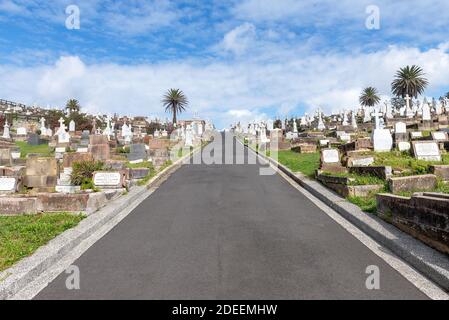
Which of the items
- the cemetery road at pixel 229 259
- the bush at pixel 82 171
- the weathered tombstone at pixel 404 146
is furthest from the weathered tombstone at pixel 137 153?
the weathered tombstone at pixel 404 146

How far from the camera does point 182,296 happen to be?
438 centimetres

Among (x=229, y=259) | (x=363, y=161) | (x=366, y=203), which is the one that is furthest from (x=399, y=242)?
(x=363, y=161)

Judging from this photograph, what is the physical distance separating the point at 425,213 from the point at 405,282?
1.49 meters

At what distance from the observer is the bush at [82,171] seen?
1234cm

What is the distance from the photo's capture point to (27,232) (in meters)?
6.98

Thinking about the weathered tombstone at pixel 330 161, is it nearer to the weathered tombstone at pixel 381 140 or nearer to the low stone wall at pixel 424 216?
the weathered tombstone at pixel 381 140

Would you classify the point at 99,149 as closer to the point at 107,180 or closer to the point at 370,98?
the point at 107,180

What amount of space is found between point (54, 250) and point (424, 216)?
18.6ft

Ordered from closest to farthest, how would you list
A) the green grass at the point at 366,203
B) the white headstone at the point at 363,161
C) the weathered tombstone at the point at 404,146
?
the green grass at the point at 366,203 → the white headstone at the point at 363,161 → the weathered tombstone at the point at 404,146

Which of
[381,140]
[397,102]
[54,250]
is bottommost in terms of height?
[54,250]

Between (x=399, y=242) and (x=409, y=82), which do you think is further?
(x=409, y=82)

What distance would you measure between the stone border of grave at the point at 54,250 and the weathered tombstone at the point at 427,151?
430 inches
